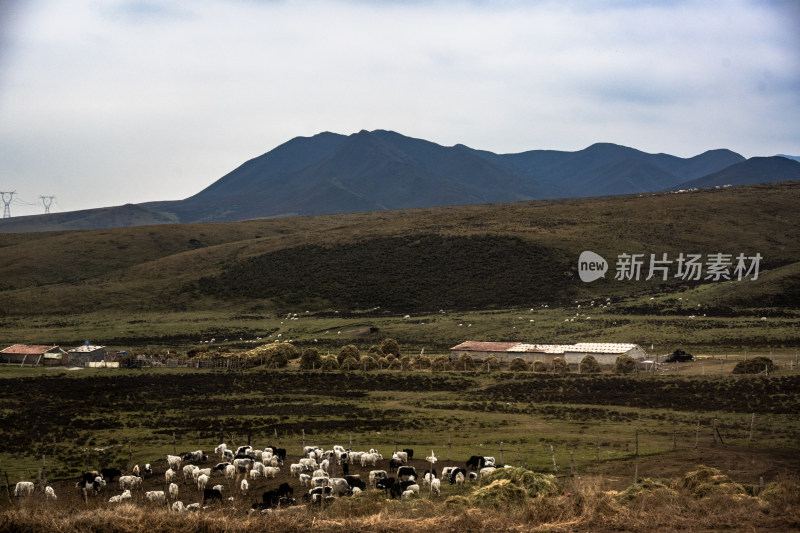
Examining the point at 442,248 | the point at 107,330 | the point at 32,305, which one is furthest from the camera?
the point at 442,248

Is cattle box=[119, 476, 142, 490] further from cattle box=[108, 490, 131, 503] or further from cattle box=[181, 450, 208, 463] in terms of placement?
cattle box=[181, 450, 208, 463]

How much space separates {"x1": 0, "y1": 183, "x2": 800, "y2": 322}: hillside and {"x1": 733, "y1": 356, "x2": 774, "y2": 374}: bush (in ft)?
125

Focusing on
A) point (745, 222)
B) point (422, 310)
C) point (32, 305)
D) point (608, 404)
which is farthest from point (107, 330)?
point (745, 222)

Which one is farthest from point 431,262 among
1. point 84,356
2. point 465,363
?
point 84,356

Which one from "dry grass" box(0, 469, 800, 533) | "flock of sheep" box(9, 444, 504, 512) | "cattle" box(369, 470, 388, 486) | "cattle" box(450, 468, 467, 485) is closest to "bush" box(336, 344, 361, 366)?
"flock of sheep" box(9, 444, 504, 512)

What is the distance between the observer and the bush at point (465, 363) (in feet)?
174

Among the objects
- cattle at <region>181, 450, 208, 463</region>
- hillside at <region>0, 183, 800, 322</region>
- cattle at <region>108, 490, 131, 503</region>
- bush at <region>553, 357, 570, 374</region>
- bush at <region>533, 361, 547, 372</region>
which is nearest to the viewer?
cattle at <region>108, 490, 131, 503</region>

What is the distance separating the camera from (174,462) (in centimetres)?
2652

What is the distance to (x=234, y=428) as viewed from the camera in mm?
34219

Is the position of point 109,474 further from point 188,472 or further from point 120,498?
point 120,498

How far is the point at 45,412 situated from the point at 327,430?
48.9 feet

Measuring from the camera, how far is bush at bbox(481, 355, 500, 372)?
173ft

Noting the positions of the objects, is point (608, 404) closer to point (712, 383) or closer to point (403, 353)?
point (712, 383)

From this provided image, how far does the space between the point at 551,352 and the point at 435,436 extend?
23.6 meters
